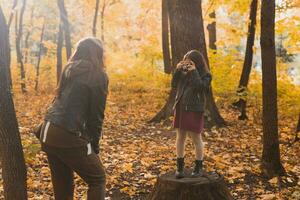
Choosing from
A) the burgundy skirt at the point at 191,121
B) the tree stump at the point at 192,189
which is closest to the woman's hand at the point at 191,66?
Result: the burgundy skirt at the point at 191,121

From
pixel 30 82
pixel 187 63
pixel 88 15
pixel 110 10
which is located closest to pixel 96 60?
pixel 187 63

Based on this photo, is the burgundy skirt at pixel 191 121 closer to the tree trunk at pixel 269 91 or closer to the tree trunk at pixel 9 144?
the tree trunk at pixel 269 91

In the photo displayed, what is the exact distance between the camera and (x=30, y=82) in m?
27.3

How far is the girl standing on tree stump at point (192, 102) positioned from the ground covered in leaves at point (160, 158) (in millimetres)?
1021

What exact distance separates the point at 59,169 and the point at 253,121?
887 cm

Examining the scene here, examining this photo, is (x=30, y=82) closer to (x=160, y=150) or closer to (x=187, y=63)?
(x=160, y=150)

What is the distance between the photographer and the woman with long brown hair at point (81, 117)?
3805 mm

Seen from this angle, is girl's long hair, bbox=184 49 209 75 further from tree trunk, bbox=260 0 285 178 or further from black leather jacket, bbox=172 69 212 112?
tree trunk, bbox=260 0 285 178

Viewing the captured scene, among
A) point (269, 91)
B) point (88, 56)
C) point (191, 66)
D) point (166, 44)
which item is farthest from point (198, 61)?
point (166, 44)

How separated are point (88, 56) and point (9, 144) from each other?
130 cm

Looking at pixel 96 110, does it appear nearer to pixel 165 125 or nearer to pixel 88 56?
pixel 88 56

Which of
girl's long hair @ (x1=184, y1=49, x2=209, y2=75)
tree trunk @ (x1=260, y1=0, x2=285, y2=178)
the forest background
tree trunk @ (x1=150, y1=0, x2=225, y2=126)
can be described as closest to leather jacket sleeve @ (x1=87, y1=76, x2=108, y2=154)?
the forest background

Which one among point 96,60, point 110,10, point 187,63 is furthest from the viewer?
point 110,10

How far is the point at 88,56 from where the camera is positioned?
3980mm
